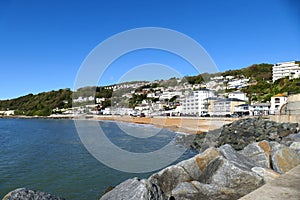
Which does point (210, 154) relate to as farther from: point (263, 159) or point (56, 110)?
point (56, 110)

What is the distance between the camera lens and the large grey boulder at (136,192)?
4.16 m

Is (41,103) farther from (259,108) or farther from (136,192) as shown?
(136,192)

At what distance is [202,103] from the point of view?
171 ft

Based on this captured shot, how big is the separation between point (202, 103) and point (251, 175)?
157 ft

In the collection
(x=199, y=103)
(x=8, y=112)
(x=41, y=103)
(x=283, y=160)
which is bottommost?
(x=283, y=160)

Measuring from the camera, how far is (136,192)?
4184 millimetres

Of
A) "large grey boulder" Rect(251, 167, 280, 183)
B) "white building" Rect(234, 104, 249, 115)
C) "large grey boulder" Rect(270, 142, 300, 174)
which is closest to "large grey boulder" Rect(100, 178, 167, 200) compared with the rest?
"large grey boulder" Rect(251, 167, 280, 183)

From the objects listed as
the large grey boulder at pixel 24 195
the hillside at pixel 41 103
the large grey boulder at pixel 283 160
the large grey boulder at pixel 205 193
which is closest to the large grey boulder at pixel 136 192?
the large grey boulder at pixel 205 193

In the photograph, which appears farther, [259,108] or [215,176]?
[259,108]

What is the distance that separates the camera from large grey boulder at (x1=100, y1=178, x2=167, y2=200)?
4160 millimetres

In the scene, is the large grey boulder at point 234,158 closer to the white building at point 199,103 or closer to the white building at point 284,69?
the white building at point 199,103

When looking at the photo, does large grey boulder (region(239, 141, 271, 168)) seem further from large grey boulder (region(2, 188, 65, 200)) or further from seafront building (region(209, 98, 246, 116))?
seafront building (region(209, 98, 246, 116))

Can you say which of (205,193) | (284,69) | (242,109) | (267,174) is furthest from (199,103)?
(284,69)

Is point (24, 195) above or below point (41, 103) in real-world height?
below
